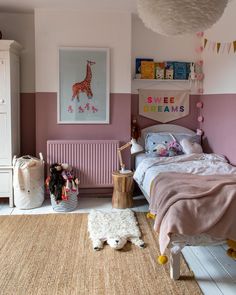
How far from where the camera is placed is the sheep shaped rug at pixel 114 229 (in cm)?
287

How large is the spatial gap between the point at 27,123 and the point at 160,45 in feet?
6.77

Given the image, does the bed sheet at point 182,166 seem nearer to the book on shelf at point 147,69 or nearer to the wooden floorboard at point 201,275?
the wooden floorboard at point 201,275

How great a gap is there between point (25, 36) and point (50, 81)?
27.8 inches

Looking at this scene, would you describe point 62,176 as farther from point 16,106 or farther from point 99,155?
point 16,106

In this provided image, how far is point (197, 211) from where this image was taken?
7.41 ft

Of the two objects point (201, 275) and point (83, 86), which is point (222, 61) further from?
point (201, 275)

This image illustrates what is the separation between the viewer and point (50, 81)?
413 cm

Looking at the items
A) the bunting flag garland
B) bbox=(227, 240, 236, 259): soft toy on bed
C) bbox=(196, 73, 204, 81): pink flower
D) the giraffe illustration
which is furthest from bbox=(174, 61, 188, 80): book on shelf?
bbox=(227, 240, 236, 259): soft toy on bed

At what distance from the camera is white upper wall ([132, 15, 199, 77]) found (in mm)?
4379

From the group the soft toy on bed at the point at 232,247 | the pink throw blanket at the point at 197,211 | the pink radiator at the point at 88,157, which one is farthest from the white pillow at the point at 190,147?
the soft toy on bed at the point at 232,247

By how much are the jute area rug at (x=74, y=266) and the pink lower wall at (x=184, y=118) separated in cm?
165

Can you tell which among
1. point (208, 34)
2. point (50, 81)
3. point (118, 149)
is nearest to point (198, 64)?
point (208, 34)

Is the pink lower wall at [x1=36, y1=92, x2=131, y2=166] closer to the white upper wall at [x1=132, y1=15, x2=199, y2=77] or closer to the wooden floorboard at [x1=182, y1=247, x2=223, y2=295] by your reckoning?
the white upper wall at [x1=132, y1=15, x2=199, y2=77]

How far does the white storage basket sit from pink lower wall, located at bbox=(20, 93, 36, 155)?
51cm
